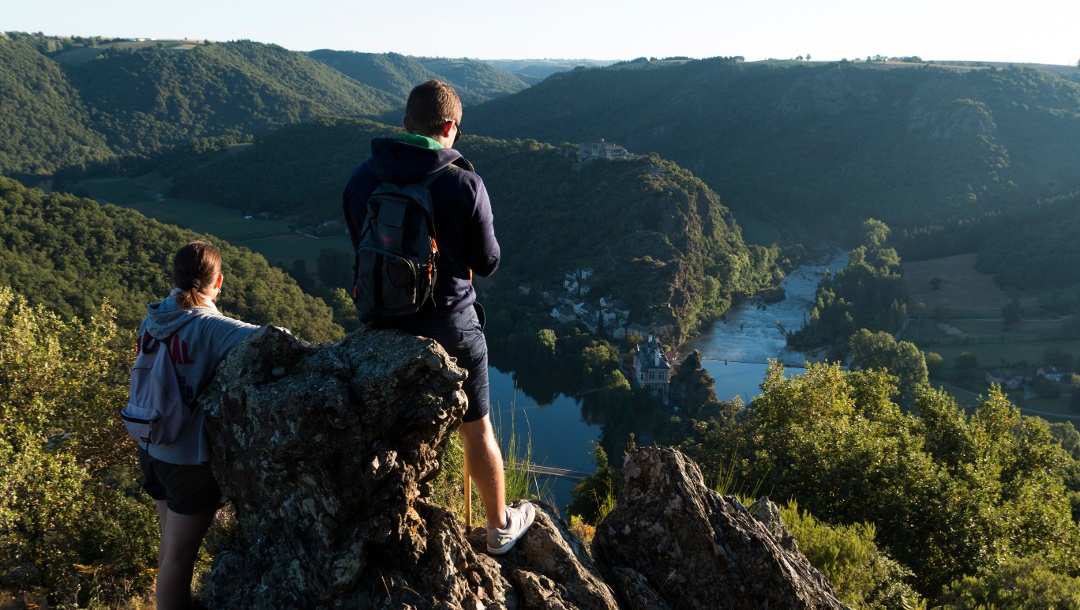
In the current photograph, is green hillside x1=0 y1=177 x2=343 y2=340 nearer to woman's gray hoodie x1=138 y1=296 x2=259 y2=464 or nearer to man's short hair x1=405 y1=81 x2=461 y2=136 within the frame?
woman's gray hoodie x1=138 y1=296 x2=259 y2=464

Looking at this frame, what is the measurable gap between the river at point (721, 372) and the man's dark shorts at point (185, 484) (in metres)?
26.9

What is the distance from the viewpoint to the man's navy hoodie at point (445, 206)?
2734 mm

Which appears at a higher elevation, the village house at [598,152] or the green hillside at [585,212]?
the village house at [598,152]

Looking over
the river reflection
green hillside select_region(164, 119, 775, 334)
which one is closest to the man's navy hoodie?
the river reflection

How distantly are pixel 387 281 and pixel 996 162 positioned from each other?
117702mm

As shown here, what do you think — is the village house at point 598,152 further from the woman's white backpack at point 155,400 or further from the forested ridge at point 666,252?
the woman's white backpack at point 155,400

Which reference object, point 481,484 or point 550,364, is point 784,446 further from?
point 550,364

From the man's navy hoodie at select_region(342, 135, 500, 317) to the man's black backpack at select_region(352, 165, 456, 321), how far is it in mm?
54

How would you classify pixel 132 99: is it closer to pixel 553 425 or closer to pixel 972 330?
pixel 553 425

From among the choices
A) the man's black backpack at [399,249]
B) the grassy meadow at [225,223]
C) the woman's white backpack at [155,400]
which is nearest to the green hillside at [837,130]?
the grassy meadow at [225,223]

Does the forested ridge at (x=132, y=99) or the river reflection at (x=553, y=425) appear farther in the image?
the forested ridge at (x=132, y=99)

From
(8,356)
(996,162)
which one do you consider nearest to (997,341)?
(996,162)

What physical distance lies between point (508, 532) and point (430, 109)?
6.45ft

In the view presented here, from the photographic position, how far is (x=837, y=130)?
11919 centimetres
